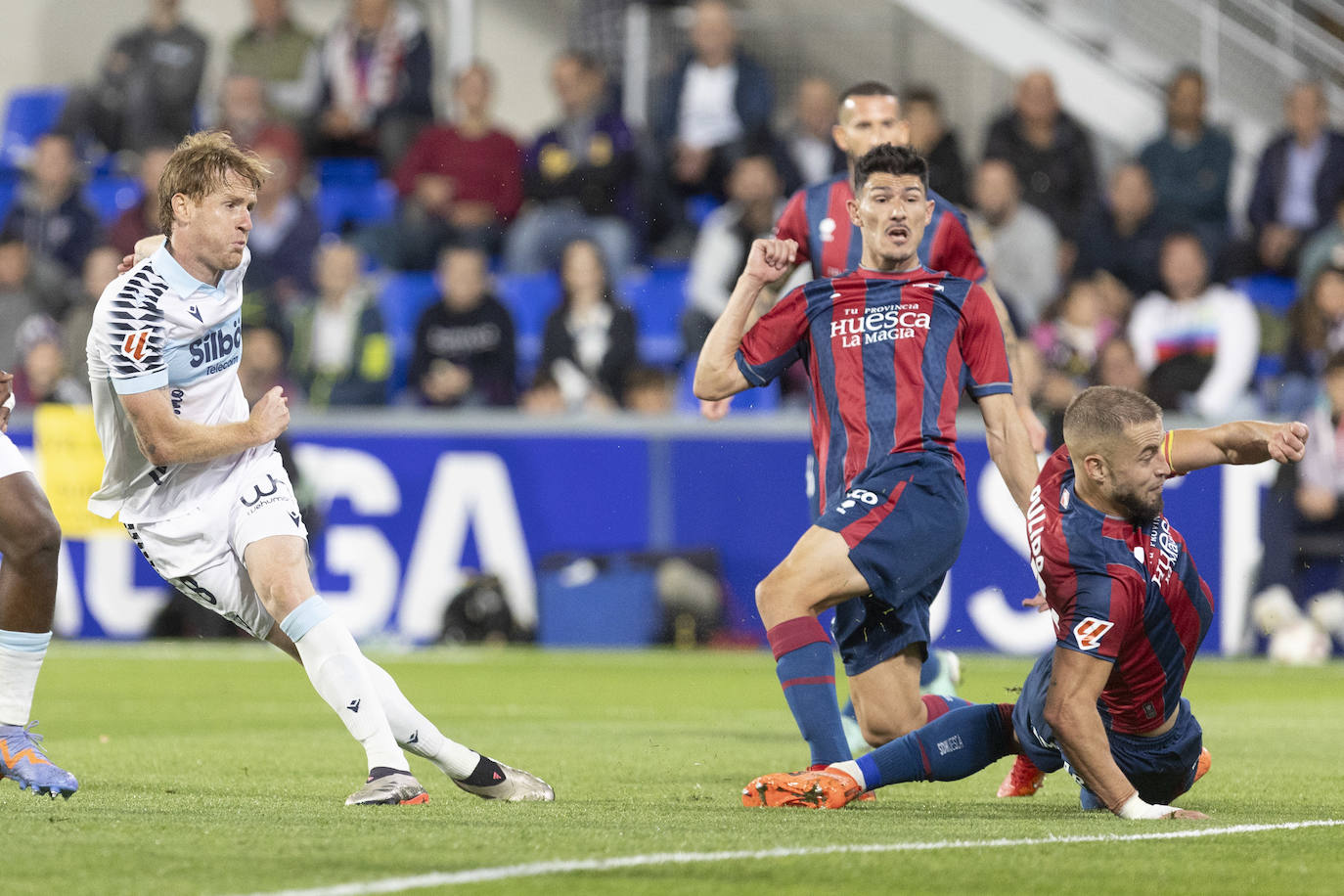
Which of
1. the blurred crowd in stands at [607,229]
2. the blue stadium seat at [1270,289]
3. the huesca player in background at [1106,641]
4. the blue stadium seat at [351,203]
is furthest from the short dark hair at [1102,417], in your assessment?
the blue stadium seat at [351,203]

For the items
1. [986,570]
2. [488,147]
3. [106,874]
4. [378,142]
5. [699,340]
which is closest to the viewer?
[106,874]

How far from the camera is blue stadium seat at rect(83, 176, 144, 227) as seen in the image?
17734mm

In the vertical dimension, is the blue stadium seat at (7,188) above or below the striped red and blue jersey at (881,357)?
above

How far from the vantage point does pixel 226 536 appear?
5918 mm

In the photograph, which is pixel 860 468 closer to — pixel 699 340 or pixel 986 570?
pixel 986 570

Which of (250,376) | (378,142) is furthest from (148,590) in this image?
(378,142)

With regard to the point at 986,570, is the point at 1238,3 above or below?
above

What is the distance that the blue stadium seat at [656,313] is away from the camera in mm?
15133

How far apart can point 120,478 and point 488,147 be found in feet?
33.3

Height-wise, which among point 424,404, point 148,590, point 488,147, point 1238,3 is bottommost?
point 148,590

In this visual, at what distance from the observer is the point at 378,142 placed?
17312 mm

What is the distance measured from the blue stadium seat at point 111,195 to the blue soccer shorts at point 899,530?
12.6 meters

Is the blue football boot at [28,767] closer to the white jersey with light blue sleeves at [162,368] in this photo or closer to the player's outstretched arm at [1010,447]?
the white jersey with light blue sleeves at [162,368]

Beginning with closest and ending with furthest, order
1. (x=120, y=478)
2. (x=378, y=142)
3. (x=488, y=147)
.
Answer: (x=120, y=478), (x=488, y=147), (x=378, y=142)
